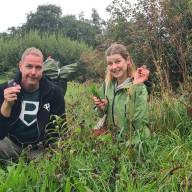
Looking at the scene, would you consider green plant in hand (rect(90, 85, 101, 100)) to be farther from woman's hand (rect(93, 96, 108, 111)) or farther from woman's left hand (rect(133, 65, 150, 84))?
woman's left hand (rect(133, 65, 150, 84))

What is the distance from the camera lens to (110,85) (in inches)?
203

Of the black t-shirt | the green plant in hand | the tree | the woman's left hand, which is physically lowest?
the black t-shirt

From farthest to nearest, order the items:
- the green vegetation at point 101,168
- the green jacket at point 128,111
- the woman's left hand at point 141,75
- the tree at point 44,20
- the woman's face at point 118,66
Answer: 1. the tree at point 44,20
2. the woman's face at point 118,66
3. the woman's left hand at point 141,75
4. the green jacket at point 128,111
5. the green vegetation at point 101,168

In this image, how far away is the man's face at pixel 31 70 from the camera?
16.4 feet

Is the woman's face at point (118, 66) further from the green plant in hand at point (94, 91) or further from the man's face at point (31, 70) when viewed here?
the man's face at point (31, 70)

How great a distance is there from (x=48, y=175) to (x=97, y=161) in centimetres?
47

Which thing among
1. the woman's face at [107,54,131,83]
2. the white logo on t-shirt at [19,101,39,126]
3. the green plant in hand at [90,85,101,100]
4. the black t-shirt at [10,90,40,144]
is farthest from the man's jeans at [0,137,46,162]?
the woman's face at [107,54,131,83]

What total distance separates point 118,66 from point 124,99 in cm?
35

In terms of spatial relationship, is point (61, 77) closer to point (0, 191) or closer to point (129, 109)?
point (129, 109)

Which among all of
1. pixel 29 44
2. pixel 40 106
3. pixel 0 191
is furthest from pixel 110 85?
pixel 29 44

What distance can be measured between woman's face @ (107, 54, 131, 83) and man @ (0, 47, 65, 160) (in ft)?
2.27

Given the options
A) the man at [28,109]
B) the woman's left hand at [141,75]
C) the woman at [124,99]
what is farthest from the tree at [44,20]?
the woman's left hand at [141,75]

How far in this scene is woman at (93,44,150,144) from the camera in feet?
14.6

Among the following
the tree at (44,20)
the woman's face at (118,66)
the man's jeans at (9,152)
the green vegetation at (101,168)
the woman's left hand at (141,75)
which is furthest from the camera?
the tree at (44,20)
